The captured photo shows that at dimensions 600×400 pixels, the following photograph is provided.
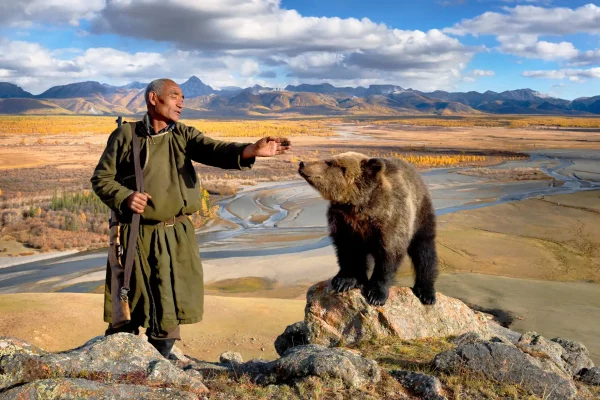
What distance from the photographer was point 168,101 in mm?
4363

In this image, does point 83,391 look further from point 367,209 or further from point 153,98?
point 367,209

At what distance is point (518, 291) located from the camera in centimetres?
1363

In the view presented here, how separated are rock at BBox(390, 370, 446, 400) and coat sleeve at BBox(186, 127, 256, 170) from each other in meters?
2.31

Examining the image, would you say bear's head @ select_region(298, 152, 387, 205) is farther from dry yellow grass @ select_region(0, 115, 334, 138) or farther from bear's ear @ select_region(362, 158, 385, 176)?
dry yellow grass @ select_region(0, 115, 334, 138)

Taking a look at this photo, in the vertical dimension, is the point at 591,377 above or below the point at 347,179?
below

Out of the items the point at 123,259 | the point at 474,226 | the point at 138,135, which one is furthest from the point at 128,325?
the point at 474,226

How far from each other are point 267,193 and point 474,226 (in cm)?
1276

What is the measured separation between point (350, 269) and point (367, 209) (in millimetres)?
926

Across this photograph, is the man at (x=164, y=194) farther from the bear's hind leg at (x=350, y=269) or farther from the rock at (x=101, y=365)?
the bear's hind leg at (x=350, y=269)

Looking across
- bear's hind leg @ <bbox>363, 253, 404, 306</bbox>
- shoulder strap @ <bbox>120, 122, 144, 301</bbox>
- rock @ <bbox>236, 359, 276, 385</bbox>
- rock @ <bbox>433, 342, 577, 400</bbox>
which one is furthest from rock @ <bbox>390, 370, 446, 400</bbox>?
shoulder strap @ <bbox>120, 122, 144, 301</bbox>

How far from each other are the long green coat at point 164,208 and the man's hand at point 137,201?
0.43ft

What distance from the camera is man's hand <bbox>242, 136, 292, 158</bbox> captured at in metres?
4.23

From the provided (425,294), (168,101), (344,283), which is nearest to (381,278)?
(344,283)

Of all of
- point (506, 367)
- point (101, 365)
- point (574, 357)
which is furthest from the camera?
point (574, 357)
